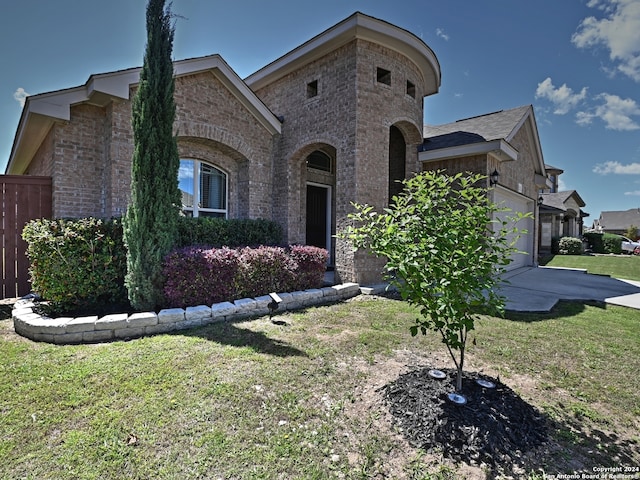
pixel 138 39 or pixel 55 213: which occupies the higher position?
pixel 138 39

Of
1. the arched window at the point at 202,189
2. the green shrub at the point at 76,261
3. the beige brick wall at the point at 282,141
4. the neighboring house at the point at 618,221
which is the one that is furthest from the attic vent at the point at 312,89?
the neighboring house at the point at 618,221

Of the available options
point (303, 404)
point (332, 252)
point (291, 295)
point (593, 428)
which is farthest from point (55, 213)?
point (593, 428)

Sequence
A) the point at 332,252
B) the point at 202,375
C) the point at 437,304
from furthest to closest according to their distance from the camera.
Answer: the point at 332,252, the point at 202,375, the point at 437,304

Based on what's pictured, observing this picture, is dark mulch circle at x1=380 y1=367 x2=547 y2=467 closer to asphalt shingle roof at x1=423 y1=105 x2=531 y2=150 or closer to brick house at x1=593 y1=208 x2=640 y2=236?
asphalt shingle roof at x1=423 y1=105 x2=531 y2=150

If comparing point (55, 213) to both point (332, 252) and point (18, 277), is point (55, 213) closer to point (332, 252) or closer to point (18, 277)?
point (18, 277)

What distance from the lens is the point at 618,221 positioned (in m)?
48.7

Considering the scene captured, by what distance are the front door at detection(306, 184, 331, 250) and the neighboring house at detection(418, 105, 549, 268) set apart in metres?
3.58

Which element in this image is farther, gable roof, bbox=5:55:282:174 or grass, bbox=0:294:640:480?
gable roof, bbox=5:55:282:174

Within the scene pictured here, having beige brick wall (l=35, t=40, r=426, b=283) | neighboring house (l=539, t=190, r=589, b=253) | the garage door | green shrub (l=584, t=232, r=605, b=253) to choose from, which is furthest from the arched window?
green shrub (l=584, t=232, r=605, b=253)

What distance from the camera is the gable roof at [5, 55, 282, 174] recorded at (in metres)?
5.77

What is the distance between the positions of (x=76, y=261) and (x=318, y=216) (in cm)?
718

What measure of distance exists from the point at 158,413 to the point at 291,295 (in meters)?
3.66

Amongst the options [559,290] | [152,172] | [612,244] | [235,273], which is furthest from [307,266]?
[612,244]

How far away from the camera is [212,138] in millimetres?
7691
